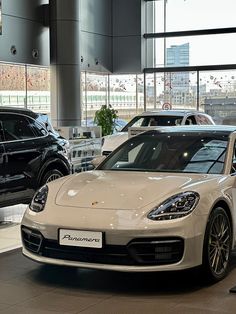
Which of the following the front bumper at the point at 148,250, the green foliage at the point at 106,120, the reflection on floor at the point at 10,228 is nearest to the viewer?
the front bumper at the point at 148,250

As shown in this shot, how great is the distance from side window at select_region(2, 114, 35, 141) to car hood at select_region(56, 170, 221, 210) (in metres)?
2.56

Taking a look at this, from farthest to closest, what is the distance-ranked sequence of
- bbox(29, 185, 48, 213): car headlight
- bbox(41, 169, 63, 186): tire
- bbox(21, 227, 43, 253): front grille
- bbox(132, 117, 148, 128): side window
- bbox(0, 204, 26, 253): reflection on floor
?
bbox(132, 117, 148, 128): side window < bbox(41, 169, 63, 186): tire < bbox(0, 204, 26, 253): reflection on floor < bbox(29, 185, 48, 213): car headlight < bbox(21, 227, 43, 253): front grille

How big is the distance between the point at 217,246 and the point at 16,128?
387 centimetres

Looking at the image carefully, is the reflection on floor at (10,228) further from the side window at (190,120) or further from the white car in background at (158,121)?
the side window at (190,120)

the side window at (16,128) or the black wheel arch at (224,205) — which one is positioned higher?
the side window at (16,128)

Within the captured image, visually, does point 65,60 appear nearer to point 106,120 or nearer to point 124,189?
point 106,120

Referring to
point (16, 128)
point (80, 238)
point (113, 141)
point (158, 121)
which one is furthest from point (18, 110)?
point (158, 121)

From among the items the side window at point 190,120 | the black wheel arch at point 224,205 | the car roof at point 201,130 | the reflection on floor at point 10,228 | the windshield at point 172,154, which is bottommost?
the reflection on floor at point 10,228

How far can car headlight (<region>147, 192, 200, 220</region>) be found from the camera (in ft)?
15.5

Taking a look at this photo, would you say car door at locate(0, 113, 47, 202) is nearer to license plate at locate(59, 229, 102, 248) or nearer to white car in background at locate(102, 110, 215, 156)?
license plate at locate(59, 229, 102, 248)

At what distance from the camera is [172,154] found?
5824 millimetres

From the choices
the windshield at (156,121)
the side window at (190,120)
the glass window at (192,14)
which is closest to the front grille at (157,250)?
the windshield at (156,121)

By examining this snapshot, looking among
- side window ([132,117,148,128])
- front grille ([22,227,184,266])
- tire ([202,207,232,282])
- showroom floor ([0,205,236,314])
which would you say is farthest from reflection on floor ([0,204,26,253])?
side window ([132,117,148,128])

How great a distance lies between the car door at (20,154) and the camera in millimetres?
7762
